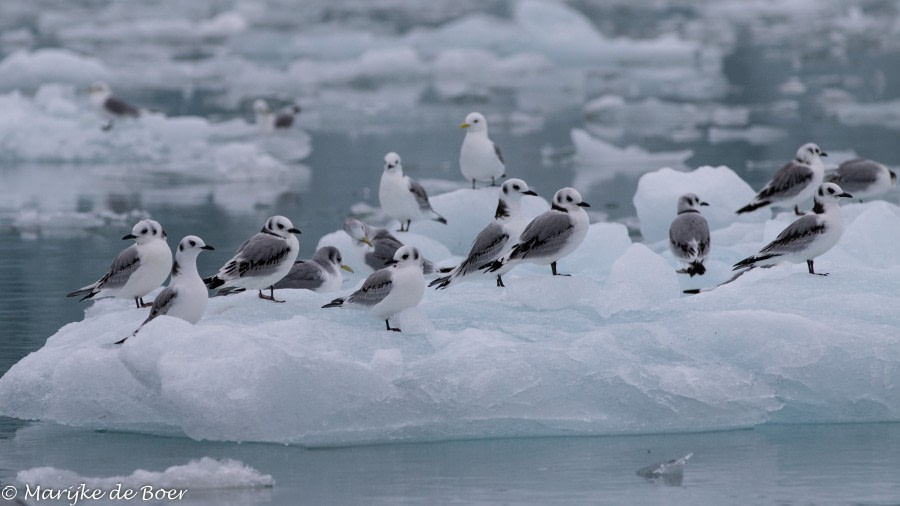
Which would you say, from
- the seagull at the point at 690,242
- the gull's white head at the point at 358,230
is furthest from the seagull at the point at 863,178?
the gull's white head at the point at 358,230

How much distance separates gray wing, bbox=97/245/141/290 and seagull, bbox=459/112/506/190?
3204 millimetres

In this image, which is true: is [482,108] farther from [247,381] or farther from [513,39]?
[247,381]

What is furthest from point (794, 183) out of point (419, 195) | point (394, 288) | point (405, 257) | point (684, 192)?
point (394, 288)

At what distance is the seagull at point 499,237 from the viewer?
22.9ft

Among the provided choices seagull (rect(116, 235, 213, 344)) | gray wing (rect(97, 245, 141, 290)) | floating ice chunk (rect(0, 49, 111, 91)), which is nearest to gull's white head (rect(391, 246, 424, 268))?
seagull (rect(116, 235, 213, 344))

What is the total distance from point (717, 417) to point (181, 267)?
7.72ft

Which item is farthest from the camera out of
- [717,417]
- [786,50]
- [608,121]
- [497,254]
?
[786,50]

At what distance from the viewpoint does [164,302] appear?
19.8 ft

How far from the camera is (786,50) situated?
27750 mm

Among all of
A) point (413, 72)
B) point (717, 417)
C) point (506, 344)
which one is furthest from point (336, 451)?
point (413, 72)

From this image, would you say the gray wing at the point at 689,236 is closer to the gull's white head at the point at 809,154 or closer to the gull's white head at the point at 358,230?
the gull's white head at the point at 809,154

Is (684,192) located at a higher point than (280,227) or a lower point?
lower

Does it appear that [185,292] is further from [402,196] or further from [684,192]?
[684,192]

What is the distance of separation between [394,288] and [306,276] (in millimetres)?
1317
